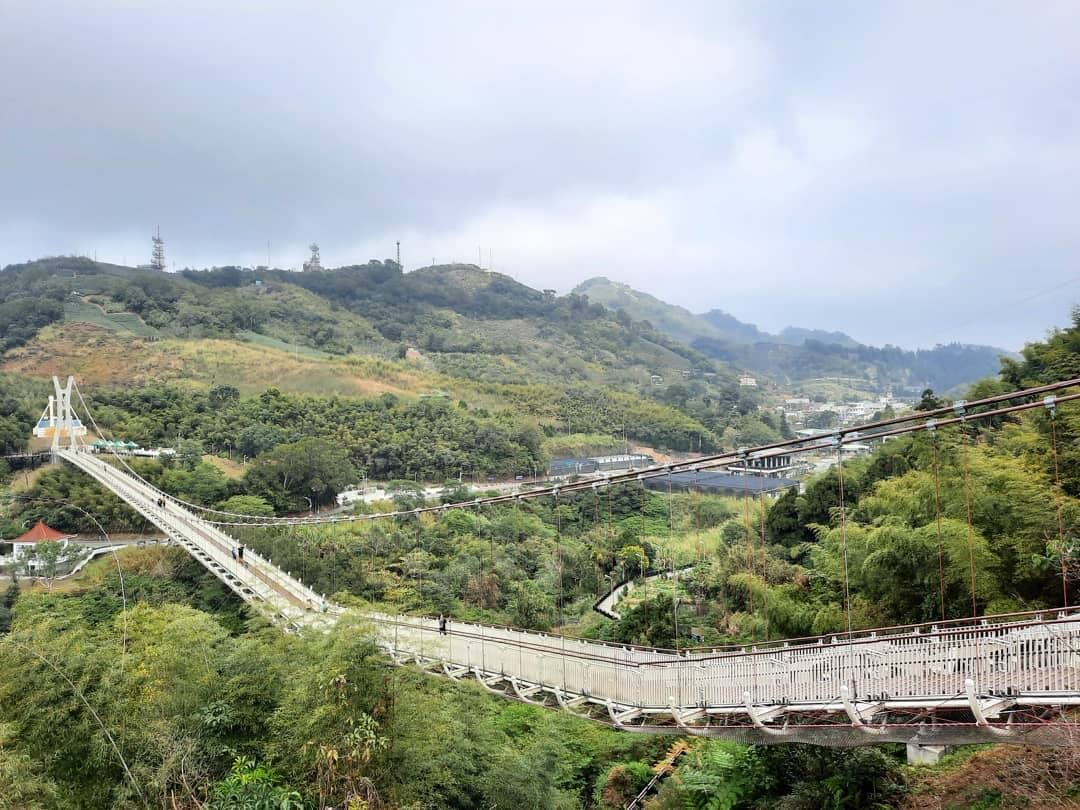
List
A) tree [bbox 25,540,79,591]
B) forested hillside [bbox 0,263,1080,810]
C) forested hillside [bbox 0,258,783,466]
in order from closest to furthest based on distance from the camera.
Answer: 1. forested hillside [bbox 0,263,1080,810]
2. tree [bbox 25,540,79,591]
3. forested hillside [bbox 0,258,783,466]

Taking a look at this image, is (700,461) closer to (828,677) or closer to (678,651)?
(678,651)

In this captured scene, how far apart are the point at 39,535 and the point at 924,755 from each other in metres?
24.9

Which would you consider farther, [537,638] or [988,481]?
[537,638]

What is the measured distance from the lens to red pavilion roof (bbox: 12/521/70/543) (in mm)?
22266

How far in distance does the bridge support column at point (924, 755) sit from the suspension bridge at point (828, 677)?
141 centimetres

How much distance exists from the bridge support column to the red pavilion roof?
78.5 feet

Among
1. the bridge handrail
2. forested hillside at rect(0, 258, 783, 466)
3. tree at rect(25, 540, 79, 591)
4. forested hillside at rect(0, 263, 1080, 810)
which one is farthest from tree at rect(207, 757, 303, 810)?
forested hillside at rect(0, 258, 783, 466)

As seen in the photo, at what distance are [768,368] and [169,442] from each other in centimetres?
11631

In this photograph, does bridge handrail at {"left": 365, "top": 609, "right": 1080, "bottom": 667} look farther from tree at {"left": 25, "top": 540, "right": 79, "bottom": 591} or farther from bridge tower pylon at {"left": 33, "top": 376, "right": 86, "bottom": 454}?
bridge tower pylon at {"left": 33, "top": 376, "right": 86, "bottom": 454}

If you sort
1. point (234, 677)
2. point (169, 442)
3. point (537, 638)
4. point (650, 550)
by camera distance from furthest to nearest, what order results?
point (169, 442) < point (650, 550) < point (537, 638) < point (234, 677)

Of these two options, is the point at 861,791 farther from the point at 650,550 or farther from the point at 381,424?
the point at 381,424

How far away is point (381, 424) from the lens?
35.9 m

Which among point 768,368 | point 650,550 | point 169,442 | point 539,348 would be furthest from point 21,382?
point 768,368

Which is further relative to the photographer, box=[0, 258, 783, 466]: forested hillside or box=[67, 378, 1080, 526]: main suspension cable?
box=[0, 258, 783, 466]: forested hillside
